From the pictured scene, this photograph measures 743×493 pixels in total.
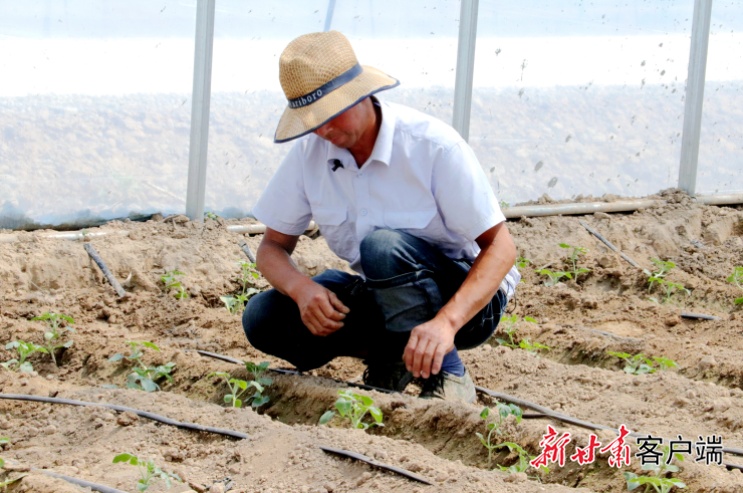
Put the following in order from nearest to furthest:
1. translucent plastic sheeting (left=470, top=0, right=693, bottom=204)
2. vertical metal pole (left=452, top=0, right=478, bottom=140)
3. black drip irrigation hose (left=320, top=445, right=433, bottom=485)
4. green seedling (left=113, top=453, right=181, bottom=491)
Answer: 1. green seedling (left=113, top=453, right=181, bottom=491)
2. black drip irrigation hose (left=320, top=445, right=433, bottom=485)
3. vertical metal pole (left=452, top=0, right=478, bottom=140)
4. translucent plastic sheeting (left=470, top=0, right=693, bottom=204)

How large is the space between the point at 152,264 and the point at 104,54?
3.38 feet

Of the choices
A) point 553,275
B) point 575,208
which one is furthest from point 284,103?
point 575,208

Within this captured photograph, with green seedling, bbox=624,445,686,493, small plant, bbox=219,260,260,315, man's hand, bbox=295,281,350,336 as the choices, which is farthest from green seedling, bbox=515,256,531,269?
green seedling, bbox=624,445,686,493

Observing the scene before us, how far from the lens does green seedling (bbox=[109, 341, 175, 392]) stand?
3282 millimetres

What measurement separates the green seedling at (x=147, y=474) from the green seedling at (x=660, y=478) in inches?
42.1

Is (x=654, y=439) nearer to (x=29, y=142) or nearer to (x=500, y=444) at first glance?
(x=500, y=444)

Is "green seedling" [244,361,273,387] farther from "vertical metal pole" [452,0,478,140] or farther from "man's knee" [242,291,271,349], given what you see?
"vertical metal pole" [452,0,478,140]

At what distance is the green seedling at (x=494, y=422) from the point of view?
270cm

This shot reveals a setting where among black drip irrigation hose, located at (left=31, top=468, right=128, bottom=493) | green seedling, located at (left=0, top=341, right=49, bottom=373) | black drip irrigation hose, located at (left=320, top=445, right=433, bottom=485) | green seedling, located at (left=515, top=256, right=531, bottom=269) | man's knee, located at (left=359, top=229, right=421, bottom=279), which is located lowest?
green seedling, located at (left=0, top=341, right=49, bottom=373)

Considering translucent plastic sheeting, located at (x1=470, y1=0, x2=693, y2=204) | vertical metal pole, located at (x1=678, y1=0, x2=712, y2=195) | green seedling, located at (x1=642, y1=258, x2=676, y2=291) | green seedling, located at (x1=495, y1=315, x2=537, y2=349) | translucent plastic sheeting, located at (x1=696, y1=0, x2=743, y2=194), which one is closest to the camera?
green seedling, located at (x1=495, y1=315, x2=537, y2=349)

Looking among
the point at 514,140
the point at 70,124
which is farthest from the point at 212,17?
the point at 514,140

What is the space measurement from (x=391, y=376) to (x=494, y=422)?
547 mm

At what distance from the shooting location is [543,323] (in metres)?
4.31

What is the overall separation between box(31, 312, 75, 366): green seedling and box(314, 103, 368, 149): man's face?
1.43 meters
